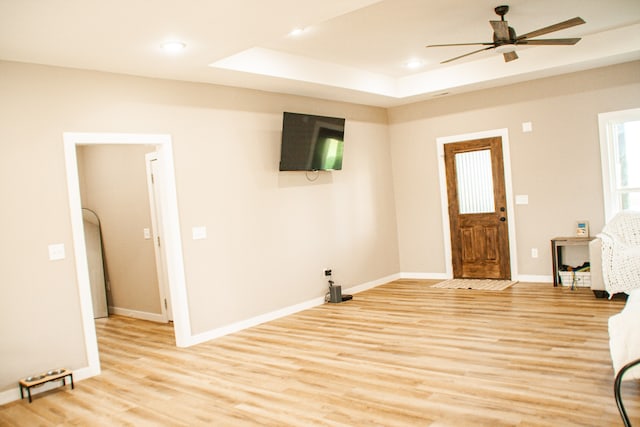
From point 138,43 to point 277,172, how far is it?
2.47 metres

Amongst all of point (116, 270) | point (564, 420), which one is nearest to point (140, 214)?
point (116, 270)

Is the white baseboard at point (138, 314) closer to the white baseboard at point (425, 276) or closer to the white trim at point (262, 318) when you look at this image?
the white trim at point (262, 318)

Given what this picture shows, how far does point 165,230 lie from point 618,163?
5485mm

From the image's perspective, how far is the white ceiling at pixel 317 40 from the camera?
331cm

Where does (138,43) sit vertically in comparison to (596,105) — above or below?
above

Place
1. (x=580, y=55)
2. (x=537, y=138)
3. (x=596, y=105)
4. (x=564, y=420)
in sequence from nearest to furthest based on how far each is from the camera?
(x=564, y=420) < (x=580, y=55) < (x=596, y=105) < (x=537, y=138)

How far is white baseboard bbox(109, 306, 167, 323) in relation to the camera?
6.22 meters

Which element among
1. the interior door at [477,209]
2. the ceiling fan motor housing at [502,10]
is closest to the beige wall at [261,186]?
the interior door at [477,209]

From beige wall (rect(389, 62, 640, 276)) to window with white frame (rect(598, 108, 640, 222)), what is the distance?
8 cm

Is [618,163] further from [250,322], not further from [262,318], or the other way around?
[250,322]

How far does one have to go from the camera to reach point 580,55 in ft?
18.9

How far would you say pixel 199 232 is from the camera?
5121mm

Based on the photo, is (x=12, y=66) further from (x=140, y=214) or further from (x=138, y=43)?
(x=140, y=214)

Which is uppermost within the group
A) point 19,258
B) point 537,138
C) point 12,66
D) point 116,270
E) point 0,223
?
point 12,66
